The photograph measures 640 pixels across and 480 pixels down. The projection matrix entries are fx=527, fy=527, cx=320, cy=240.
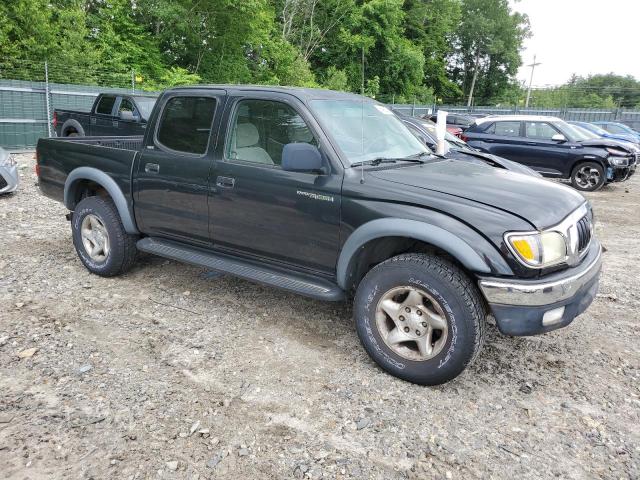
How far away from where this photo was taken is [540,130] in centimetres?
1255

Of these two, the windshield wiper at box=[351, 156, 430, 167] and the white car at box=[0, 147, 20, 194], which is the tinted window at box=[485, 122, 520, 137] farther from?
the white car at box=[0, 147, 20, 194]

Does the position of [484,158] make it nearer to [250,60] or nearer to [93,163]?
[93,163]

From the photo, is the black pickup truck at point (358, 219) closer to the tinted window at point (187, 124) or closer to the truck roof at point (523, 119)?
the tinted window at point (187, 124)

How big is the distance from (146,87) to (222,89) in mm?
18201

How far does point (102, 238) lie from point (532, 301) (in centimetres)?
394

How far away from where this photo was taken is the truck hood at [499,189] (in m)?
3.20

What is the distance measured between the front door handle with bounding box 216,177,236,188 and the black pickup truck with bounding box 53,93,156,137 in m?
7.55

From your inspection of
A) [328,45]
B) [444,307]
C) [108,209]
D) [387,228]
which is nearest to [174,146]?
[108,209]

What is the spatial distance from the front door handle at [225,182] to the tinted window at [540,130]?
1041cm

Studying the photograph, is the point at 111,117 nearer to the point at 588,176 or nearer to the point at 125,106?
the point at 125,106

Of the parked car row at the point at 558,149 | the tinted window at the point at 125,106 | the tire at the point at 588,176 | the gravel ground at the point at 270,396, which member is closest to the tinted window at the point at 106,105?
the tinted window at the point at 125,106

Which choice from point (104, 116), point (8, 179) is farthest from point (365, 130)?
point (104, 116)

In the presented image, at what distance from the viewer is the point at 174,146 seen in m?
4.49

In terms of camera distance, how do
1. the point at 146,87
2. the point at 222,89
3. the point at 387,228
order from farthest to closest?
the point at 146,87 → the point at 222,89 → the point at 387,228
